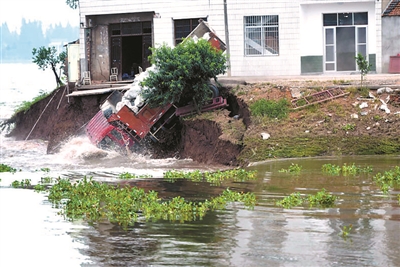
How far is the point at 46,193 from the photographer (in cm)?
2000

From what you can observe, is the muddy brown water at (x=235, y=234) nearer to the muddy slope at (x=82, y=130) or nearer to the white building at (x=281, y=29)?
the muddy slope at (x=82, y=130)

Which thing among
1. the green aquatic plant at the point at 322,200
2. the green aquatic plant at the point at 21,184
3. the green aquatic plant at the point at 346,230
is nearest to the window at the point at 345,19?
the green aquatic plant at the point at 21,184

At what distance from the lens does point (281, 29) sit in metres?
35.4

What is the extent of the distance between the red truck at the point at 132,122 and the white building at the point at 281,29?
6.66 meters

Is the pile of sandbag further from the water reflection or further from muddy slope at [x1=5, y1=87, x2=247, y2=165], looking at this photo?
the water reflection

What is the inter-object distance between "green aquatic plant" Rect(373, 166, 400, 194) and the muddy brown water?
0.21 m

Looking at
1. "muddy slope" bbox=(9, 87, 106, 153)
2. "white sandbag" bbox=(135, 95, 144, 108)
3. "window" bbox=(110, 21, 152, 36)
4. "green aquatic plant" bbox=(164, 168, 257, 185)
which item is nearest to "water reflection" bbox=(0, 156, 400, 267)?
"green aquatic plant" bbox=(164, 168, 257, 185)

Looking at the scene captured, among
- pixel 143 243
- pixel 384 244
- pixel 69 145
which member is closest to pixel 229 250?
pixel 143 243

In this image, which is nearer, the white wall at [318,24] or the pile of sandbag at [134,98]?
the pile of sandbag at [134,98]

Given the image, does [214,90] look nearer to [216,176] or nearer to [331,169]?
[216,176]

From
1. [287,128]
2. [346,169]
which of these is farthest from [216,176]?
[287,128]

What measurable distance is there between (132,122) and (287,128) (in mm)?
5355

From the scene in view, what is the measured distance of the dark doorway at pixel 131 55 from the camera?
38438 mm

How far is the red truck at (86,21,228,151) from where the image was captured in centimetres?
2783
